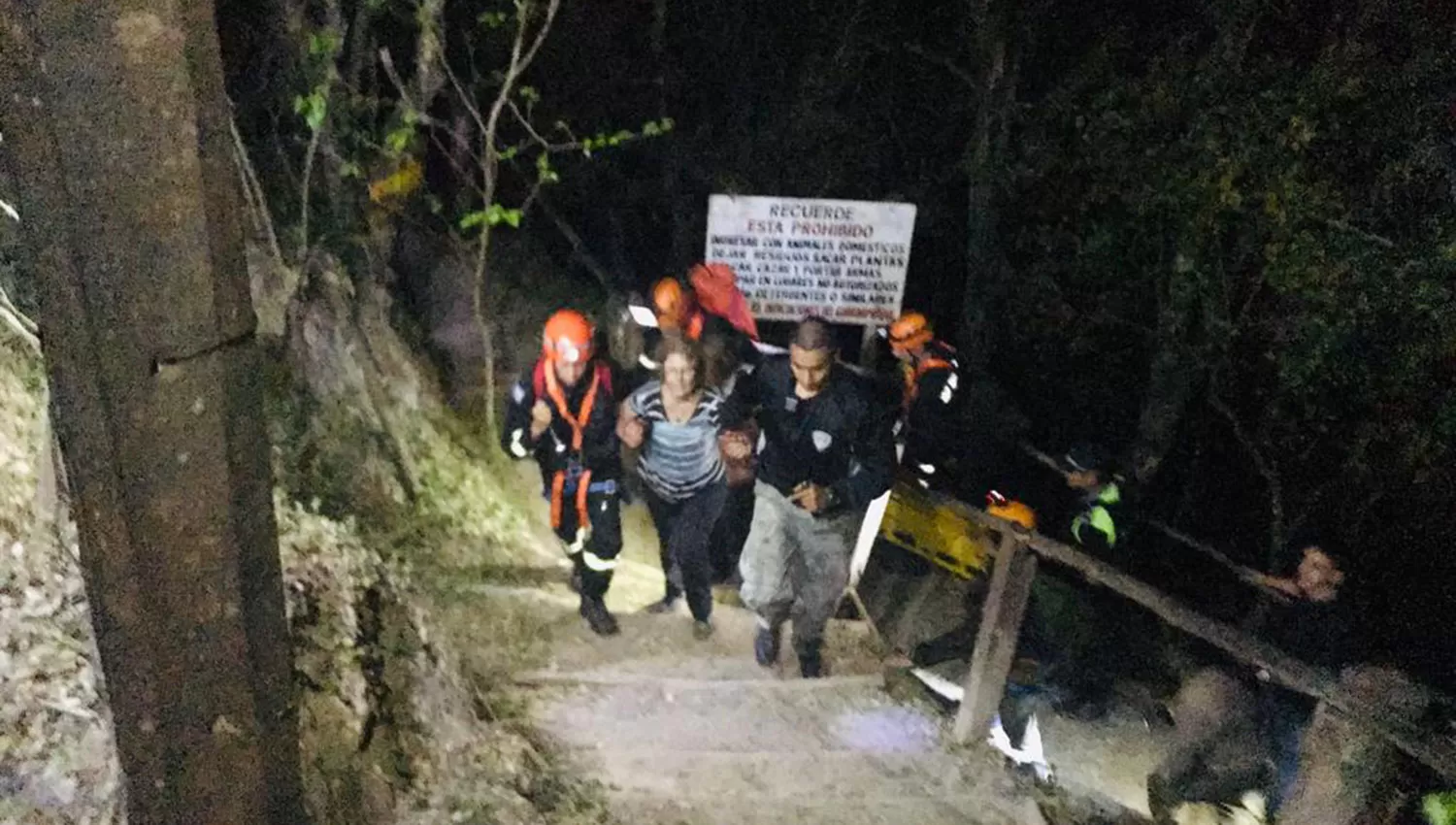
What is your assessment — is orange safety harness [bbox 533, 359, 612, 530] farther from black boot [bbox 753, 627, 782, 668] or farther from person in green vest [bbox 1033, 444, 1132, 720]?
person in green vest [bbox 1033, 444, 1132, 720]

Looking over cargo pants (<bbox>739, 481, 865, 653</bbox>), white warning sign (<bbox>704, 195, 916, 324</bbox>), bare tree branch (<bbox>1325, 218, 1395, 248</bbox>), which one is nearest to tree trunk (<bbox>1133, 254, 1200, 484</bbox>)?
bare tree branch (<bbox>1325, 218, 1395, 248</bbox>)

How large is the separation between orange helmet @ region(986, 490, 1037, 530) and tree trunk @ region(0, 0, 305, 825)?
5.02m

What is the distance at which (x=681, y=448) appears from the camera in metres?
5.80

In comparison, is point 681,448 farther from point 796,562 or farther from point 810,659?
point 810,659

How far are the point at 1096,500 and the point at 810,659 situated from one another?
210cm

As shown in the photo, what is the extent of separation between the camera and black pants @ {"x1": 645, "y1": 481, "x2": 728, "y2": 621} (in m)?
6.03

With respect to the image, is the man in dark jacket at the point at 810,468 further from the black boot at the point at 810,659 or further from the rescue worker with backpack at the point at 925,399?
the rescue worker with backpack at the point at 925,399

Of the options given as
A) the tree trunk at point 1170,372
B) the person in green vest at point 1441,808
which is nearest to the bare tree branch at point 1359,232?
the tree trunk at point 1170,372

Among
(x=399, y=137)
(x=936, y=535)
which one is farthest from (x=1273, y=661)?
(x=399, y=137)

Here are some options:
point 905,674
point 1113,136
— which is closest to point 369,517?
point 905,674

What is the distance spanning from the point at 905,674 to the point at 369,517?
3688mm

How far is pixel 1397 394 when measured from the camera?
809 cm

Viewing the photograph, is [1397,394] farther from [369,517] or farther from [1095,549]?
[369,517]

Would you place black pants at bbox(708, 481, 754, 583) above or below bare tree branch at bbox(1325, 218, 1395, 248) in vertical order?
below
